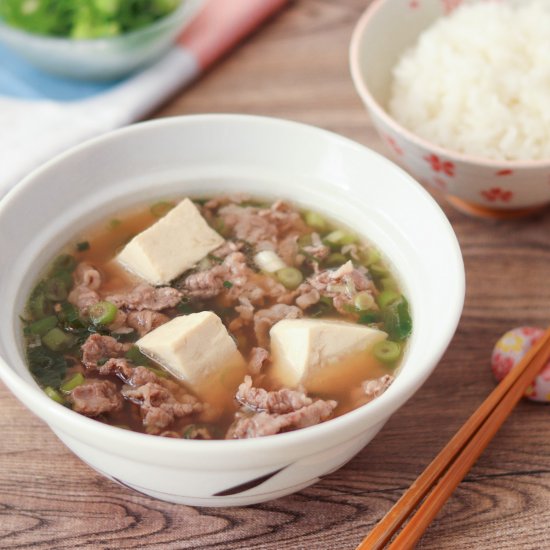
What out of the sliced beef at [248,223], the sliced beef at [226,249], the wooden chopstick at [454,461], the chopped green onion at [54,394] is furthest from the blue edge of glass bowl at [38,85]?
the wooden chopstick at [454,461]

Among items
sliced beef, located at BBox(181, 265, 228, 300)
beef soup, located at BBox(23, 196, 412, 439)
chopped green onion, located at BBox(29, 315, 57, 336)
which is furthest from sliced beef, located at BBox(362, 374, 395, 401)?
chopped green onion, located at BBox(29, 315, 57, 336)

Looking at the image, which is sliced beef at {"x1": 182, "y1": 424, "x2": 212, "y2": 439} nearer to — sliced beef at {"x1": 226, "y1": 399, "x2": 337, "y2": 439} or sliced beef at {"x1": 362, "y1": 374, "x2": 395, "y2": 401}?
sliced beef at {"x1": 226, "y1": 399, "x2": 337, "y2": 439}

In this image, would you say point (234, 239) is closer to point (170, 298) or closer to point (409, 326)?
point (170, 298)

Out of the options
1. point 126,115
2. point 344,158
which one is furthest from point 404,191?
point 126,115

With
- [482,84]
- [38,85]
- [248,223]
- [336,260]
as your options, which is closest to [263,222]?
[248,223]

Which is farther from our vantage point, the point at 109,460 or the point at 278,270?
the point at 278,270

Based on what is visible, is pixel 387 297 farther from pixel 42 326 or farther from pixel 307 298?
pixel 42 326

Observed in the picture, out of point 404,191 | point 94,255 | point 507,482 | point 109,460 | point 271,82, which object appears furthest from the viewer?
point 271,82
